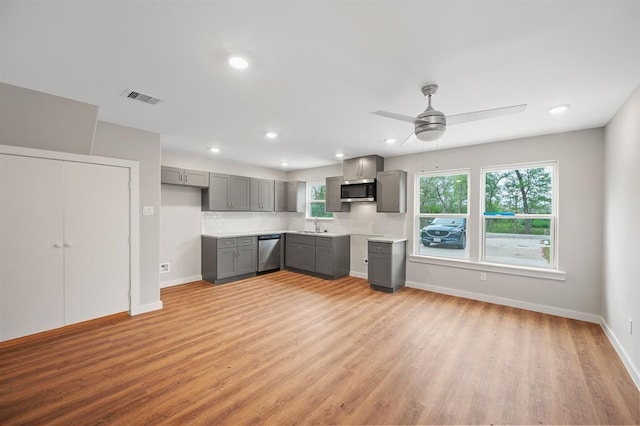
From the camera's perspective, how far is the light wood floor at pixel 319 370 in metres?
1.86

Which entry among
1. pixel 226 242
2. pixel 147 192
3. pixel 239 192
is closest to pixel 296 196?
pixel 239 192

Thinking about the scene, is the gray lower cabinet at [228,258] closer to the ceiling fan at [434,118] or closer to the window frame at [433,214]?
the window frame at [433,214]

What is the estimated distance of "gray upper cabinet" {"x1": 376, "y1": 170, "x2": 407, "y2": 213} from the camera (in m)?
4.95

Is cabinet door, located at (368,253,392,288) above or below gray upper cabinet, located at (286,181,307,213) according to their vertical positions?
below

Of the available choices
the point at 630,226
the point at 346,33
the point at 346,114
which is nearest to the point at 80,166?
the point at 346,114

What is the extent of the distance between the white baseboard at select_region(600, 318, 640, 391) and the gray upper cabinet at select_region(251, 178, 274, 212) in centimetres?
588

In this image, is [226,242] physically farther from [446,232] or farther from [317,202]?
[446,232]

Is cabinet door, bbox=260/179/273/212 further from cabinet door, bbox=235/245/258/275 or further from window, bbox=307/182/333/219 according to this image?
cabinet door, bbox=235/245/258/275

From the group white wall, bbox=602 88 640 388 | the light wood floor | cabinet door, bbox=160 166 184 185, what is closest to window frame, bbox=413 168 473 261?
the light wood floor

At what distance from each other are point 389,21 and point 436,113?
3.18 ft

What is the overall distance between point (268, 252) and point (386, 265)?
2691 mm

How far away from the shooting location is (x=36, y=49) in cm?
187

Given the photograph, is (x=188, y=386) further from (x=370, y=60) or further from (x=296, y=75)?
(x=370, y=60)

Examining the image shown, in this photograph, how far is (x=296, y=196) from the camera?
22.1ft
